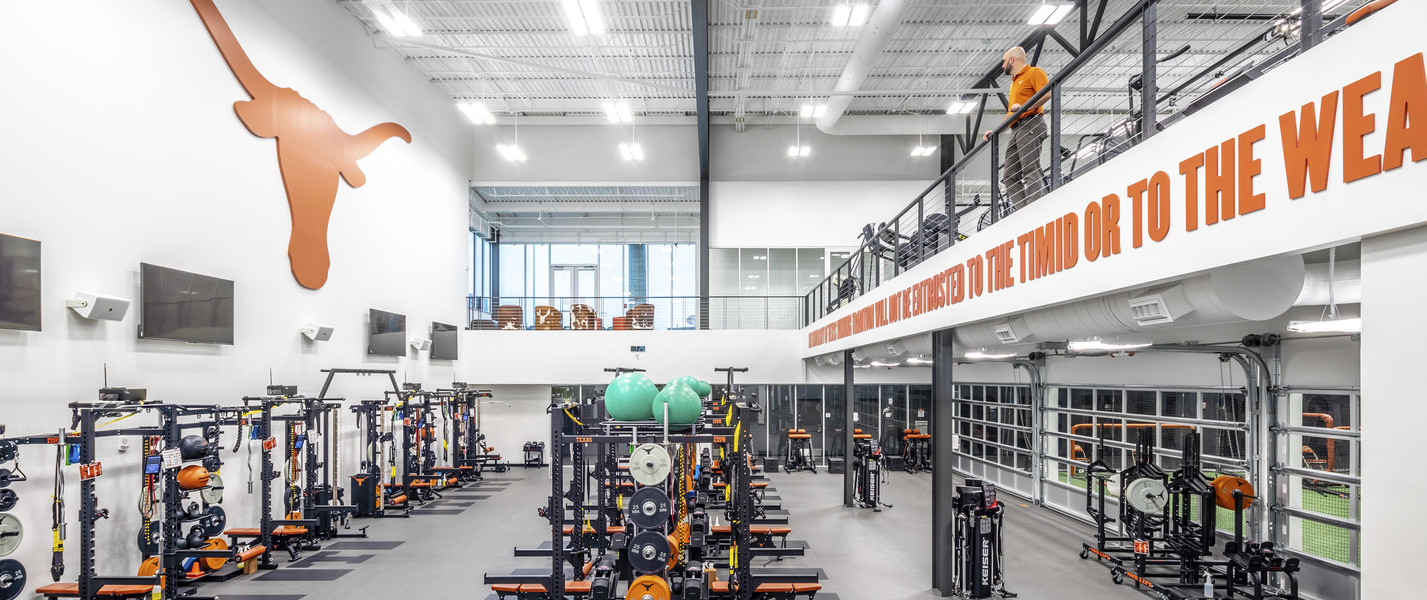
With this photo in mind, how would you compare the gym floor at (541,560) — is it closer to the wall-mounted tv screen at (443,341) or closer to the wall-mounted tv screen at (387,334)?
the wall-mounted tv screen at (387,334)

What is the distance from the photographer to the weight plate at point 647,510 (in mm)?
5863

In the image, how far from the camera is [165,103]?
738 cm

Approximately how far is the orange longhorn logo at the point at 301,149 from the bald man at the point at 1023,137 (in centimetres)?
854

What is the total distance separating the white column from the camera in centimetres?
189

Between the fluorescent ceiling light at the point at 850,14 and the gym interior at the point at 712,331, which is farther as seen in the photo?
the fluorescent ceiling light at the point at 850,14

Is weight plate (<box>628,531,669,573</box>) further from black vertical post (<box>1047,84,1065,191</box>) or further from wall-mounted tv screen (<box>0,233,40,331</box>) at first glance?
wall-mounted tv screen (<box>0,233,40,331</box>)

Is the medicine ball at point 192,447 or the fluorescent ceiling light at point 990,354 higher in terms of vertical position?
the fluorescent ceiling light at point 990,354

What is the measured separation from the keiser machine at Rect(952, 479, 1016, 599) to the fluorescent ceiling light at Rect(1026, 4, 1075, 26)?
21.1 ft

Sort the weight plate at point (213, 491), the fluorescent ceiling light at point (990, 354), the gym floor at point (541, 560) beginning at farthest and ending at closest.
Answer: the fluorescent ceiling light at point (990, 354) < the weight plate at point (213, 491) < the gym floor at point (541, 560)

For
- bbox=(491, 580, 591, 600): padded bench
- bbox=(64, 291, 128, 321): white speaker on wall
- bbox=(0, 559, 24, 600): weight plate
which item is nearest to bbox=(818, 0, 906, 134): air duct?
bbox=(491, 580, 591, 600): padded bench

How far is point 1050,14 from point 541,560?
9.78 metres

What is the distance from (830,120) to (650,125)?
468 centimetres

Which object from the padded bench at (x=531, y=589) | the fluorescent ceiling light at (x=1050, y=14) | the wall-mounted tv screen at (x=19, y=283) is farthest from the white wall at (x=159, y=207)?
the fluorescent ceiling light at (x=1050, y=14)

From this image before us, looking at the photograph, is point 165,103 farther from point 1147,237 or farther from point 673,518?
point 1147,237
